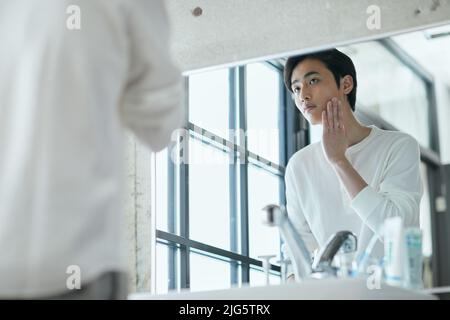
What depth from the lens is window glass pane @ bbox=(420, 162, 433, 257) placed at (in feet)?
6.23

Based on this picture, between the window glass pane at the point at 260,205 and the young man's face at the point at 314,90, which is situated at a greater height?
the young man's face at the point at 314,90

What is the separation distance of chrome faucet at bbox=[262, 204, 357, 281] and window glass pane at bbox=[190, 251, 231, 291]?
44cm

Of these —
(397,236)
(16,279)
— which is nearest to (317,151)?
(397,236)

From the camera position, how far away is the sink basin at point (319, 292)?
1.34 meters

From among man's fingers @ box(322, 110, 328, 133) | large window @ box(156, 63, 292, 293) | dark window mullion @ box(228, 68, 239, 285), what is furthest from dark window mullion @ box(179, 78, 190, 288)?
man's fingers @ box(322, 110, 328, 133)

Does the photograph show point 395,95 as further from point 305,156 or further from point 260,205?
point 260,205

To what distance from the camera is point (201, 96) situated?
92.1 inches

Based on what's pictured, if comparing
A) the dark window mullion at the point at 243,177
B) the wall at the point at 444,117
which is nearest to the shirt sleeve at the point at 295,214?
the dark window mullion at the point at 243,177

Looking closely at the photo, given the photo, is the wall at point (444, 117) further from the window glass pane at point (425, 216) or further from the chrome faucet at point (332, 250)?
the chrome faucet at point (332, 250)

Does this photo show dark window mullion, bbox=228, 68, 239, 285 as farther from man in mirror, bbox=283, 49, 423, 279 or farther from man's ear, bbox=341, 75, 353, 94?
man's ear, bbox=341, 75, 353, 94

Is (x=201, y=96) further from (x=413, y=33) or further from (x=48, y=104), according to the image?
(x=48, y=104)

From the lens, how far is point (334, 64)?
2160 millimetres

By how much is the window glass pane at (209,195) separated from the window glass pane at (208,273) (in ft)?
0.14
